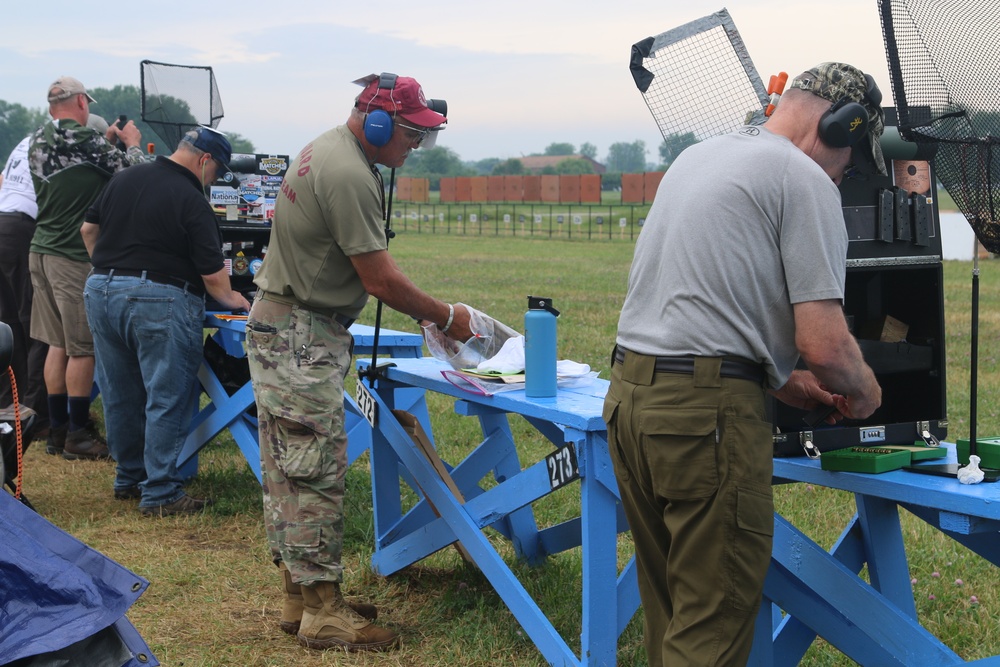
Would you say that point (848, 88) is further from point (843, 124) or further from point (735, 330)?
point (735, 330)

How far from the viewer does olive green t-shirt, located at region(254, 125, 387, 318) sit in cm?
370

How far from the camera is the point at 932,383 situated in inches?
113

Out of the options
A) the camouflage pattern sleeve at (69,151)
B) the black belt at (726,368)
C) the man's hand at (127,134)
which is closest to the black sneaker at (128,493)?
the camouflage pattern sleeve at (69,151)

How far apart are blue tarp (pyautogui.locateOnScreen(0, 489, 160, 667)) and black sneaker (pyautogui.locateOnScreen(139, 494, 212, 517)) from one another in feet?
8.18

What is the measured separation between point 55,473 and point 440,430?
8.02 ft

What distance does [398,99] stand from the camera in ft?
12.5

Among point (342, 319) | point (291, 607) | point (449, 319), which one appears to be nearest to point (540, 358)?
point (449, 319)

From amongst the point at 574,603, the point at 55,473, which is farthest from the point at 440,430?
the point at 574,603

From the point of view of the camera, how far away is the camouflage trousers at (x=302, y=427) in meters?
3.90

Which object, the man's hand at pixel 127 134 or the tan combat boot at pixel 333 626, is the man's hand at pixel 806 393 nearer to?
the tan combat boot at pixel 333 626

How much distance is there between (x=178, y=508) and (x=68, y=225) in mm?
2122

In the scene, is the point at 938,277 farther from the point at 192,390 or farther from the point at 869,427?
the point at 192,390

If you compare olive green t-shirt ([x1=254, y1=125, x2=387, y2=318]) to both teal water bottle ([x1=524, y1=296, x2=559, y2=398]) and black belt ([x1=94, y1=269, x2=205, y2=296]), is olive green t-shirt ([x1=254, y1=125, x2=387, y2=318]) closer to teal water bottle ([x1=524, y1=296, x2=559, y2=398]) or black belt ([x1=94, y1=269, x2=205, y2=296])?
teal water bottle ([x1=524, y1=296, x2=559, y2=398])

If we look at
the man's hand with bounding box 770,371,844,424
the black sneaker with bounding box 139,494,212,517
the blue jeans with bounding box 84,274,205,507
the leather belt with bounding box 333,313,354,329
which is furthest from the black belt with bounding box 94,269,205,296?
the man's hand with bounding box 770,371,844,424
